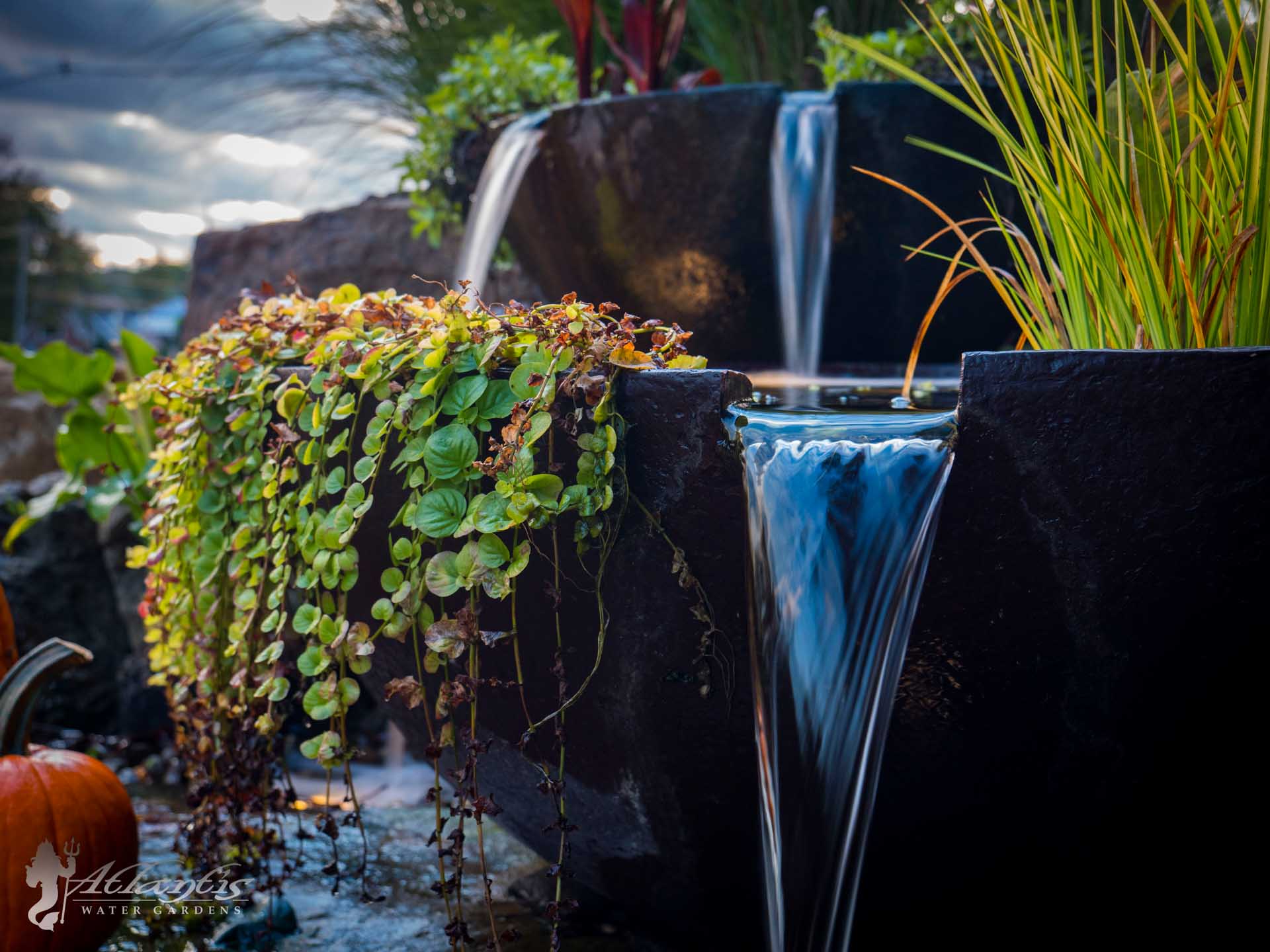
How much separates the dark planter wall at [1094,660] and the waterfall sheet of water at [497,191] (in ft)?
5.99

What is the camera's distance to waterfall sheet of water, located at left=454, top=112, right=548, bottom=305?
103 inches

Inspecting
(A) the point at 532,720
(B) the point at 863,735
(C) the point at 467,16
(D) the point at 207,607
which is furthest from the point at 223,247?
(B) the point at 863,735

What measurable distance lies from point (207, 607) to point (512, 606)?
31.7 inches

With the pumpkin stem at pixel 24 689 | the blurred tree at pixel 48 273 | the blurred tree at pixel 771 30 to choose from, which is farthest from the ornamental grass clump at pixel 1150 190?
the blurred tree at pixel 48 273

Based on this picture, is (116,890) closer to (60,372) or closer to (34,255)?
(60,372)

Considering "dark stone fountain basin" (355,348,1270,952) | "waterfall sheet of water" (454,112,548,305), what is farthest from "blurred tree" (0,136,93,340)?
"dark stone fountain basin" (355,348,1270,952)

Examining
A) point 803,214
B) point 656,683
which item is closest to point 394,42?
point 803,214

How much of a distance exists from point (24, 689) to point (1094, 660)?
1.70 m

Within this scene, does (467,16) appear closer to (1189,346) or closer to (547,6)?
(547,6)

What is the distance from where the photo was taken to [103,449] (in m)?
2.86

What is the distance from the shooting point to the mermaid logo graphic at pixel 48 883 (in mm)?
1490

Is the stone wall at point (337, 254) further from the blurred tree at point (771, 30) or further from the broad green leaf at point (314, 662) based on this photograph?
the broad green leaf at point (314, 662)

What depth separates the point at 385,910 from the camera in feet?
5.67

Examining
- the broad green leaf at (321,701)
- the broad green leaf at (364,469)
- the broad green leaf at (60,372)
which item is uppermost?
the broad green leaf at (60,372)
